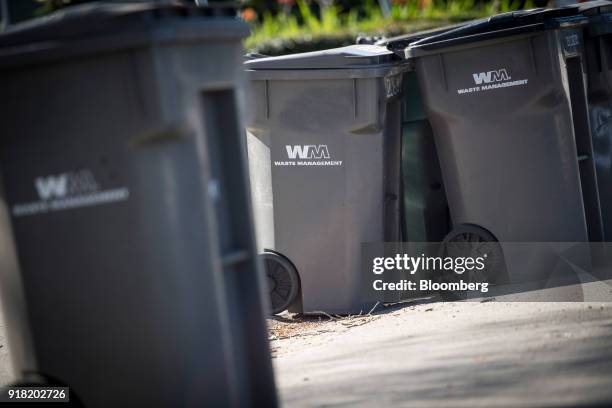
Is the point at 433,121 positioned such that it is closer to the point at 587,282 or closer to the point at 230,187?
the point at 587,282

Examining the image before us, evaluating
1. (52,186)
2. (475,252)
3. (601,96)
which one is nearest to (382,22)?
(601,96)

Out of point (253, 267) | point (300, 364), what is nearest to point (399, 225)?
point (300, 364)

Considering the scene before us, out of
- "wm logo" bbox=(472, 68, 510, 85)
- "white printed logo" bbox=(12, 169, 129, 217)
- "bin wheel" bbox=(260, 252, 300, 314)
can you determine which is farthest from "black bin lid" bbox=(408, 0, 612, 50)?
"white printed logo" bbox=(12, 169, 129, 217)

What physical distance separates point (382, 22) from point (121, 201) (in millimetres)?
10778

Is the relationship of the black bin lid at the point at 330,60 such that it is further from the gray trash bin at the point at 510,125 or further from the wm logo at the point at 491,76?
the wm logo at the point at 491,76

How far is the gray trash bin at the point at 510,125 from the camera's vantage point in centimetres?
574

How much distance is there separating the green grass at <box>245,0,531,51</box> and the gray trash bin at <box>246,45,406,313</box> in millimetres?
6518

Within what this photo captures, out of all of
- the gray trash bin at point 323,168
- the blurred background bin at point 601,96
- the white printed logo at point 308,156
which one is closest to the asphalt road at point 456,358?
the gray trash bin at point 323,168

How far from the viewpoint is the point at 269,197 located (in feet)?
19.9

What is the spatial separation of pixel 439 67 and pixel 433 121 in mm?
363

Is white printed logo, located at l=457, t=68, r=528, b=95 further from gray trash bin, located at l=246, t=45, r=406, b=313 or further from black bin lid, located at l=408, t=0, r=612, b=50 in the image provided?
gray trash bin, located at l=246, t=45, r=406, b=313

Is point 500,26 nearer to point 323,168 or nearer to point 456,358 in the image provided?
point 323,168

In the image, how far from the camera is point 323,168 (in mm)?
5949

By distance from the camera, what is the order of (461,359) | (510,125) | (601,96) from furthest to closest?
(601,96) < (510,125) < (461,359)
